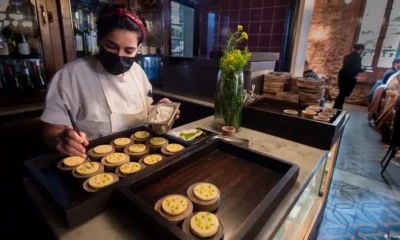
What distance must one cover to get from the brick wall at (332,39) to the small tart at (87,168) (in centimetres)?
828

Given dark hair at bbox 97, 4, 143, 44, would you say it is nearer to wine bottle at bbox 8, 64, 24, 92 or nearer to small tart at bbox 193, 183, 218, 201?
small tart at bbox 193, 183, 218, 201

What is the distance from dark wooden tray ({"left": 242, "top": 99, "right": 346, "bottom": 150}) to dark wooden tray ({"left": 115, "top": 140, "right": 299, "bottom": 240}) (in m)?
0.50

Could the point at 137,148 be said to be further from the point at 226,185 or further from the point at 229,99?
the point at 229,99

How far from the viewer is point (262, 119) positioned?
1.54 meters

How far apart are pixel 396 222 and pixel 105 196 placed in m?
2.78

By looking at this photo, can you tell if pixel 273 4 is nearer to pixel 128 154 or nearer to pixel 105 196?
pixel 128 154

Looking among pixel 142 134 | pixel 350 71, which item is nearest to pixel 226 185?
pixel 142 134

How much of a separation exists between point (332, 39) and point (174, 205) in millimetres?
8397

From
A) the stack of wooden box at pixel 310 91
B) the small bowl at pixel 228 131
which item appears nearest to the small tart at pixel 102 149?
the small bowl at pixel 228 131

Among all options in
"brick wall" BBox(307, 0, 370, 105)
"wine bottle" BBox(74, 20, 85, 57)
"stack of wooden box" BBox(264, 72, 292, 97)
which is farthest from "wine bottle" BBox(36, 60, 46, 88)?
"brick wall" BBox(307, 0, 370, 105)

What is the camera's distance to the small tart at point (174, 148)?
3.31 feet

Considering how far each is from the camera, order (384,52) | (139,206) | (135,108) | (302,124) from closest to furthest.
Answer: (139,206)
(302,124)
(135,108)
(384,52)

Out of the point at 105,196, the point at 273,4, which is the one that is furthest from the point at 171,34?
the point at 105,196

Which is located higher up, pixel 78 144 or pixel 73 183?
pixel 78 144
